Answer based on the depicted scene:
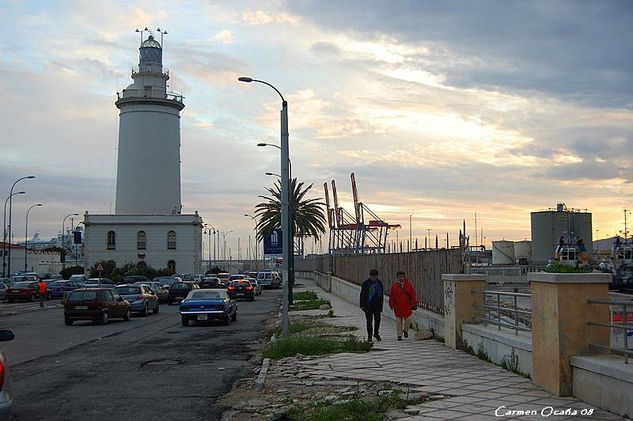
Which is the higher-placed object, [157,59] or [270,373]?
[157,59]

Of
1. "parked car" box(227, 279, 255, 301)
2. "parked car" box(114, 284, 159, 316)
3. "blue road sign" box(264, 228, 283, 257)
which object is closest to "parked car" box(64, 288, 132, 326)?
"parked car" box(114, 284, 159, 316)

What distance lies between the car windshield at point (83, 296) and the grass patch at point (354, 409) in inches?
821

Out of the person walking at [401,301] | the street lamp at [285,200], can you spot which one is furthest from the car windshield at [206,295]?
the person walking at [401,301]

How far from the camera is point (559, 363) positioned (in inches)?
376

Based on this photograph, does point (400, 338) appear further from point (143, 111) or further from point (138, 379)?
point (143, 111)

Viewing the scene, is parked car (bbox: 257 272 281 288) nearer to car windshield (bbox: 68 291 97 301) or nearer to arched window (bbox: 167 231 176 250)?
arched window (bbox: 167 231 176 250)

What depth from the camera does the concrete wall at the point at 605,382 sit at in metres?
8.12

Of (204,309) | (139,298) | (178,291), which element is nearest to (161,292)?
(178,291)

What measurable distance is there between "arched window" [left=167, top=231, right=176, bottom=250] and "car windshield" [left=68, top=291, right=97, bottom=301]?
5910cm

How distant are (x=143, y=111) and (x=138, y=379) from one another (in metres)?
74.2

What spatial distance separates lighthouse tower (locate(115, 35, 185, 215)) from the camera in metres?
84.8

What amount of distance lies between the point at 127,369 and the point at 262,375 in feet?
11.3

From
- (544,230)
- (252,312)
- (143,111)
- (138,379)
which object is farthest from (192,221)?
(138,379)

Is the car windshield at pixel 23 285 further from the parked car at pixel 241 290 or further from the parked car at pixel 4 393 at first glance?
the parked car at pixel 4 393
